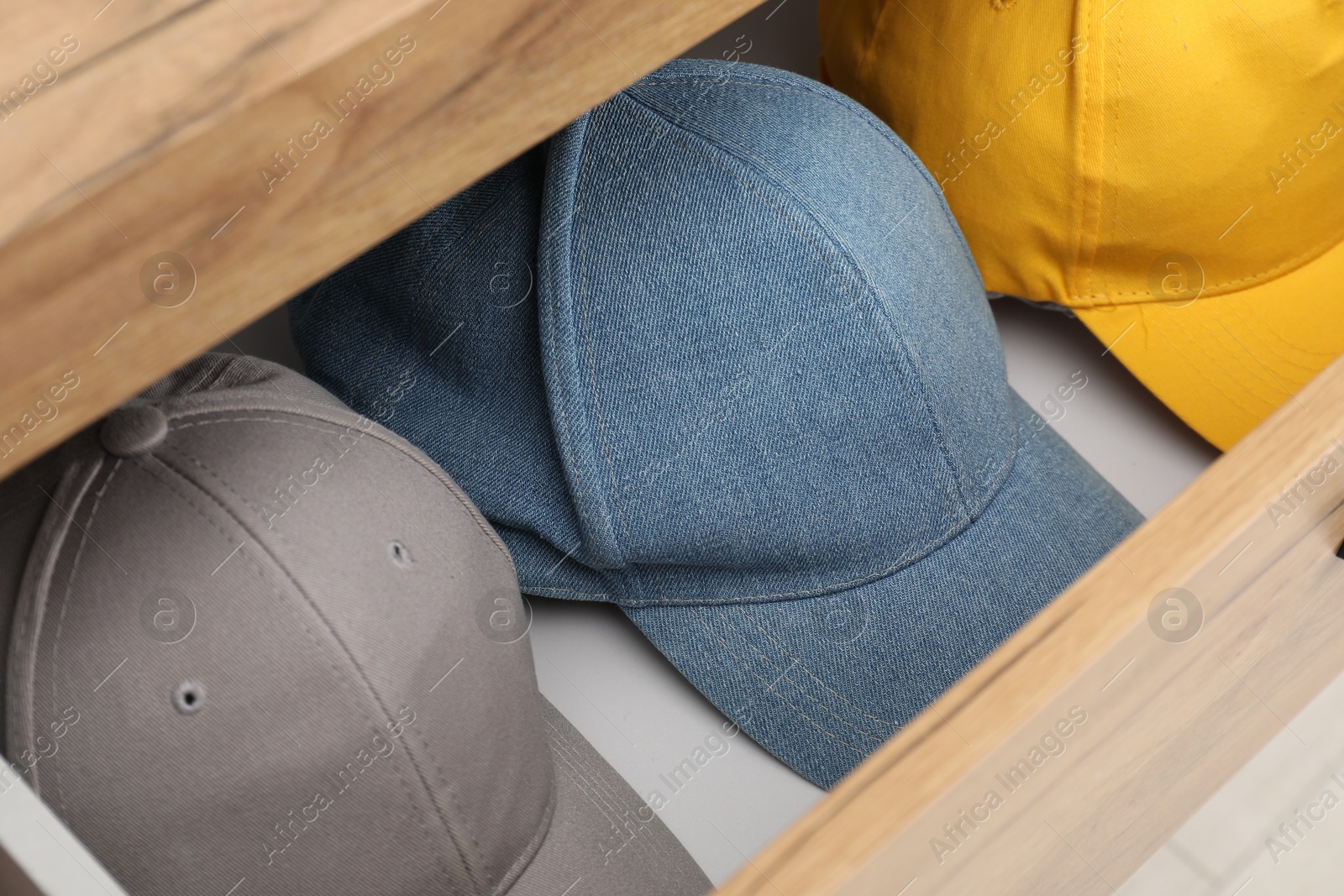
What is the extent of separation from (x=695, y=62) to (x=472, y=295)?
0.61 ft

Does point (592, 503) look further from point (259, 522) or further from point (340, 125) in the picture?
point (340, 125)

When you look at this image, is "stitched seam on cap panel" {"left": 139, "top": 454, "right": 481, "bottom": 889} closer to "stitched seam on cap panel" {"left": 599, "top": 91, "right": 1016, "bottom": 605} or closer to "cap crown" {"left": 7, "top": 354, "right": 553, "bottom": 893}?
"cap crown" {"left": 7, "top": 354, "right": 553, "bottom": 893}

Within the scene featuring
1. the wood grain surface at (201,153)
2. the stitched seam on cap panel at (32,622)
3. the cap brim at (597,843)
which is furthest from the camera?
the cap brim at (597,843)

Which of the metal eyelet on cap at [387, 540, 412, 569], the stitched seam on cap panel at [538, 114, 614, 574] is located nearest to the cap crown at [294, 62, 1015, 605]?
the stitched seam on cap panel at [538, 114, 614, 574]

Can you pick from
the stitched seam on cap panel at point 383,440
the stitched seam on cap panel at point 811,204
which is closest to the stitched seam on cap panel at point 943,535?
the stitched seam on cap panel at point 811,204

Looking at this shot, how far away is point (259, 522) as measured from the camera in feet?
1.35

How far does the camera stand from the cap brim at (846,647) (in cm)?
56

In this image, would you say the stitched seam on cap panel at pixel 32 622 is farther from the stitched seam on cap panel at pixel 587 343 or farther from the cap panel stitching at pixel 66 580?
the stitched seam on cap panel at pixel 587 343

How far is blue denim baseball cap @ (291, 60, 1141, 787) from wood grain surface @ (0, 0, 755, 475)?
0.74 feet

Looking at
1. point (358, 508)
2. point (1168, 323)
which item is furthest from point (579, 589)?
point (1168, 323)

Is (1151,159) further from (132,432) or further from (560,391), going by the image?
(132,432)

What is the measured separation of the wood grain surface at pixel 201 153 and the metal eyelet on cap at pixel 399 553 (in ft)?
A: 0.52

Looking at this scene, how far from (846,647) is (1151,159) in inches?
13.8

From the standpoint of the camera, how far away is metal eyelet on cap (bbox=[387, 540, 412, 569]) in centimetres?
43
